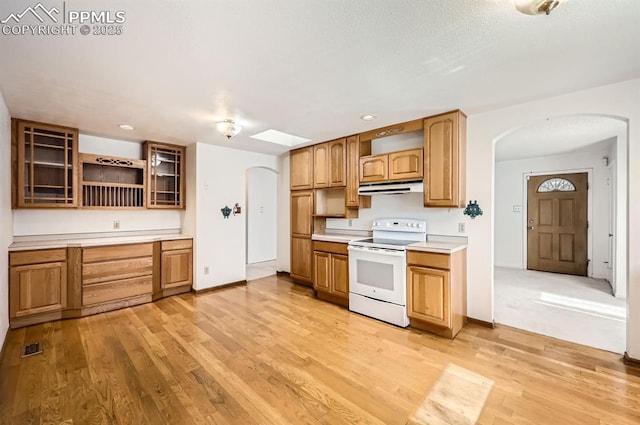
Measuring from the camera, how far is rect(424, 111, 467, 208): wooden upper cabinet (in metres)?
3.11

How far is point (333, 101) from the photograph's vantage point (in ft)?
9.27

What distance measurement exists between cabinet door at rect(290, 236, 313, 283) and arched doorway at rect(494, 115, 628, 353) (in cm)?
278

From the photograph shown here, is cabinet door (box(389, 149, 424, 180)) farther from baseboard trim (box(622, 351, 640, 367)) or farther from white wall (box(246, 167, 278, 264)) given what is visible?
white wall (box(246, 167, 278, 264))

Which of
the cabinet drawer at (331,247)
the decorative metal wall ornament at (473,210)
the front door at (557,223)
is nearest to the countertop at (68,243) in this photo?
the cabinet drawer at (331,247)

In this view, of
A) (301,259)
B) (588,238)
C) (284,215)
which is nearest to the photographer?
(301,259)

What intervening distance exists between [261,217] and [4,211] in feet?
15.4

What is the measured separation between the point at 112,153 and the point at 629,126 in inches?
241

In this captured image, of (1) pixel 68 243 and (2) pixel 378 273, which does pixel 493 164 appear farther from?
(1) pixel 68 243

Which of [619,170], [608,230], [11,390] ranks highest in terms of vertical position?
[619,170]

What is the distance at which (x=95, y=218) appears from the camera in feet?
13.4

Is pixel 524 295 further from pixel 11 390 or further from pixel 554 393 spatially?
pixel 11 390

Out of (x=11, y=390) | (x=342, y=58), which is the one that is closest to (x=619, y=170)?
(x=342, y=58)

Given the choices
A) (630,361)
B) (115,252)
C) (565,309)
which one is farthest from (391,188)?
(115,252)

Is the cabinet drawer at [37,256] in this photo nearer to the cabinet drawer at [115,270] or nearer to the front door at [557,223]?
the cabinet drawer at [115,270]
